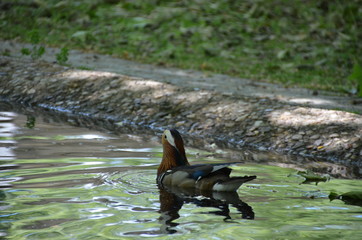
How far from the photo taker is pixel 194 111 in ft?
29.2

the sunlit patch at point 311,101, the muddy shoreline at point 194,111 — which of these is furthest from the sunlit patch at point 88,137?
the sunlit patch at point 311,101

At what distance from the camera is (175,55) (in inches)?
548

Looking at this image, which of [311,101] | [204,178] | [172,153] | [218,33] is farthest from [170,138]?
[218,33]

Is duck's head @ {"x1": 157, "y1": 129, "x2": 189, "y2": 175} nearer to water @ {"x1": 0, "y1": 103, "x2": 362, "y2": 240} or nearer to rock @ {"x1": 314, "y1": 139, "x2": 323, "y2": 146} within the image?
water @ {"x1": 0, "y1": 103, "x2": 362, "y2": 240}

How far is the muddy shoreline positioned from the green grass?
236cm

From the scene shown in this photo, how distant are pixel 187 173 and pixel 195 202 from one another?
1.34 feet

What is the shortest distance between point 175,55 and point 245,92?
3890 millimetres

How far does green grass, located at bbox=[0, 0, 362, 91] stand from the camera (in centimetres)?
1284

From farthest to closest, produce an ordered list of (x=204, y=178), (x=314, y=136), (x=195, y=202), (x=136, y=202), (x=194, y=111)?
(x=194, y=111) → (x=314, y=136) → (x=204, y=178) → (x=195, y=202) → (x=136, y=202)

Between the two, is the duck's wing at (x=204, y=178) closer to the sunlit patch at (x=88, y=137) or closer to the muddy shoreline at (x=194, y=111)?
the muddy shoreline at (x=194, y=111)

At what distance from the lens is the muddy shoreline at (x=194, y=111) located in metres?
7.58

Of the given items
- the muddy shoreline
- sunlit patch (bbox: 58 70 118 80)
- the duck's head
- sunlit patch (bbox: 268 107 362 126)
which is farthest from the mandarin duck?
sunlit patch (bbox: 58 70 118 80)

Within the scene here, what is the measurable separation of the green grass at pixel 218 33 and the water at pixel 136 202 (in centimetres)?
558

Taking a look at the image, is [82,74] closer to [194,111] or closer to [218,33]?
[194,111]
